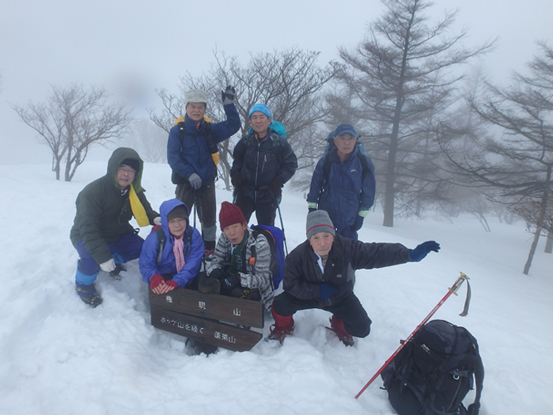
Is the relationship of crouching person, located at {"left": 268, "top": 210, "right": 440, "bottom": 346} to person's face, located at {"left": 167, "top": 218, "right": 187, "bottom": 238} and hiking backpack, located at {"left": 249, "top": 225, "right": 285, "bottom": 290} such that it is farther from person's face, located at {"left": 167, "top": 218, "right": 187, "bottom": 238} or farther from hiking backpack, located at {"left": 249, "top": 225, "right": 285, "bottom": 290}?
person's face, located at {"left": 167, "top": 218, "right": 187, "bottom": 238}

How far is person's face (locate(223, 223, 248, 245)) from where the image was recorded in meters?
3.19

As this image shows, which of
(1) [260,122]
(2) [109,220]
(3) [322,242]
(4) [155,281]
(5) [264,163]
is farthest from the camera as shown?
(5) [264,163]

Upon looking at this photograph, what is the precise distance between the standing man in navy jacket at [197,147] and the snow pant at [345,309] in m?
1.41

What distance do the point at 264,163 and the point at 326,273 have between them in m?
1.91

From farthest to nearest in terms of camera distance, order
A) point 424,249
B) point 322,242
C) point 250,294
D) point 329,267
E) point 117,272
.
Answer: point 117,272 → point 250,294 → point 329,267 → point 322,242 → point 424,249

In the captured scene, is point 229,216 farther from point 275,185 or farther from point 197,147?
point 197,147

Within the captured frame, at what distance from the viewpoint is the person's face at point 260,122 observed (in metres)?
3.88

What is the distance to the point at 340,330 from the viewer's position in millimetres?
3180

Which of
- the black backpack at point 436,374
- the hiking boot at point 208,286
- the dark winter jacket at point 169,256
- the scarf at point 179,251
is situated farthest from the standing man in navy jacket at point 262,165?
the black backpack at point 436,374

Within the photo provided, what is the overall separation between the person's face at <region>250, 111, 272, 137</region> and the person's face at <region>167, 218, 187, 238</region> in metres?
1.68

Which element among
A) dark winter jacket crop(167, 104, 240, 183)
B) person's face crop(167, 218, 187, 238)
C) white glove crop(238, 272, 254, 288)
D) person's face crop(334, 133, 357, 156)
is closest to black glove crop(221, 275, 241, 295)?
white glove crop(238, 272, 254, 288)

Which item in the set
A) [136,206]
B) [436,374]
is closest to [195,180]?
[136,206]

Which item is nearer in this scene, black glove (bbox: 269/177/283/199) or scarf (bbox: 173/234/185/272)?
scarf (bbox: 173/234/185/272)

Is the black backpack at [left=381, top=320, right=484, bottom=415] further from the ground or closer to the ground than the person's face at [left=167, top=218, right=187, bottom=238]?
closer to the ground
